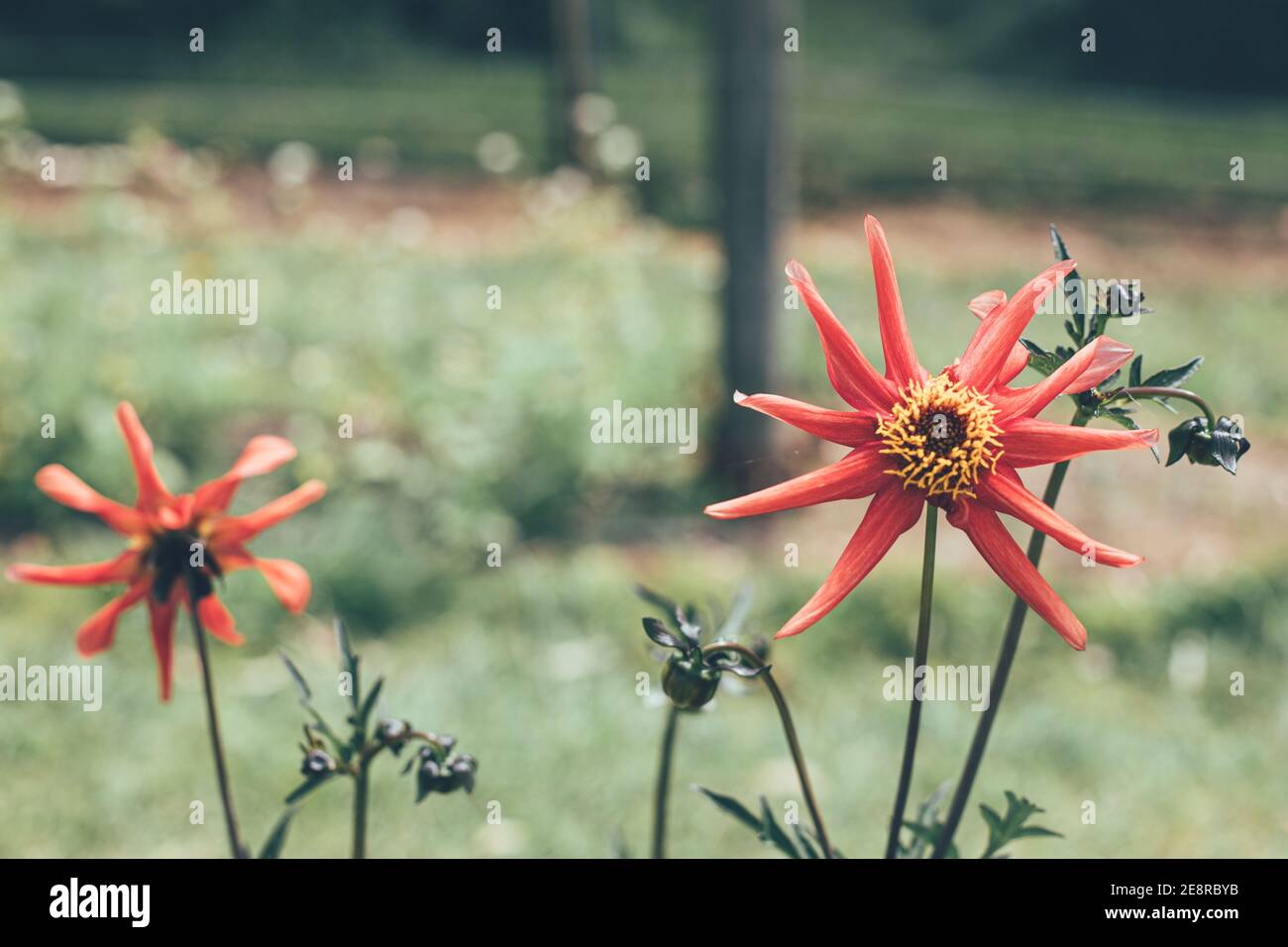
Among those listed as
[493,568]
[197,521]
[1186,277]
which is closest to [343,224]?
[493,568]

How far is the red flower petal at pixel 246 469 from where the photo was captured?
3.30ft

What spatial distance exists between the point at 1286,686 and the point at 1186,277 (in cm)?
403

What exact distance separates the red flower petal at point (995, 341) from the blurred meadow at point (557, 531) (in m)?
0.36

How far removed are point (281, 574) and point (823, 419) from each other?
1.48 feet

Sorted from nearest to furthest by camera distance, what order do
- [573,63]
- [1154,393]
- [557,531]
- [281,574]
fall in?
[1154,393] → [281,574] → [557,531] → [573,63]

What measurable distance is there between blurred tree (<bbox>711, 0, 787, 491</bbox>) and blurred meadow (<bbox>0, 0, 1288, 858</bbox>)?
79 mm

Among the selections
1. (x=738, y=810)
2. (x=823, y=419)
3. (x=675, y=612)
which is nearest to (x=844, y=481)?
(x=823, y=419)

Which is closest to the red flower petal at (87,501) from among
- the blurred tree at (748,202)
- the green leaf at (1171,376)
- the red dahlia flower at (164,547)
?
the red dahlia flower at (164,547)

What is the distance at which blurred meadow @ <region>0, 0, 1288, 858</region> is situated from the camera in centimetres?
259

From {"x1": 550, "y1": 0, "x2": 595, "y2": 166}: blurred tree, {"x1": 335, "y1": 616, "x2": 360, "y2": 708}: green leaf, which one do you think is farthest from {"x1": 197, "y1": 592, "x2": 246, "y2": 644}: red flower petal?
{"x1": 550, "y1": 0, "x2": 595, "y2": 166}: blurred tree

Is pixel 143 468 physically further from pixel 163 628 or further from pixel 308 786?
pixel 308 786

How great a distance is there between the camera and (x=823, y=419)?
3.00 feet

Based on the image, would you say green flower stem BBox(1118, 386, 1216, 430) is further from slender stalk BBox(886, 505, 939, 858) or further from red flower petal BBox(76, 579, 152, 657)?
red flower petal BBox(76, 579, 152, 657)
